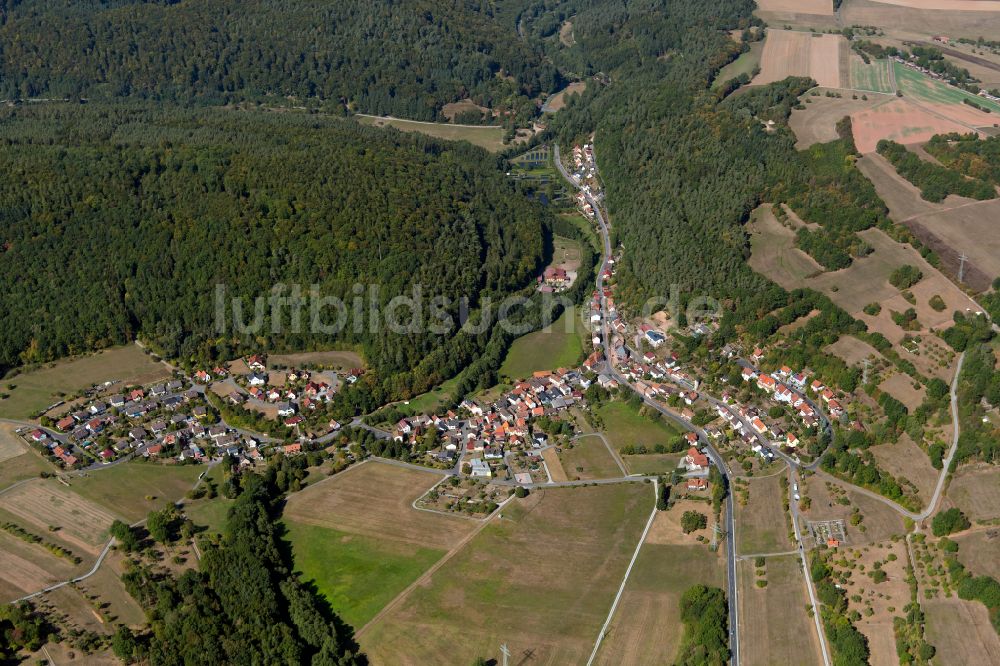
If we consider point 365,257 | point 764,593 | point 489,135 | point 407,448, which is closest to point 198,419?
point 407,448

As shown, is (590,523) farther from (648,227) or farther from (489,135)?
(489,135)

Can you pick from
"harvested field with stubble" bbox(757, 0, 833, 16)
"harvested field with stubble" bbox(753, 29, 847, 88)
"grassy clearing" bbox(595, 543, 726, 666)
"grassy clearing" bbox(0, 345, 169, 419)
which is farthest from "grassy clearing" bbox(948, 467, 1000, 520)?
"harvested field with stubble" bbox(757, 0, 833, 16)

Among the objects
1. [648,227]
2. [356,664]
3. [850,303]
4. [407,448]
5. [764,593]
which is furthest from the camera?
[648,227]

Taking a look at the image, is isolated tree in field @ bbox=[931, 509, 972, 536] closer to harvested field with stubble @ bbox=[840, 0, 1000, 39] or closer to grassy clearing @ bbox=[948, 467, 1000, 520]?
grassy clearing @ bbox=[948, 467, 1000, 520]

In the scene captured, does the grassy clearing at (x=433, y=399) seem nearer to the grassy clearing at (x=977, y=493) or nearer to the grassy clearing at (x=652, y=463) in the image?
the grassy clearing at (x=652, y=463)

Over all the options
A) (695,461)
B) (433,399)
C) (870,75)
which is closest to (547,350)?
(433,399)

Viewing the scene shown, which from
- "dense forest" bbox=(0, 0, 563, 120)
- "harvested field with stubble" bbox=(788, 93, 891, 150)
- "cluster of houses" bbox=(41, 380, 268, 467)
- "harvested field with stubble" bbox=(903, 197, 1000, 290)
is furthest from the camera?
"dense forest" bbox=(0, 0, 563, 120)
